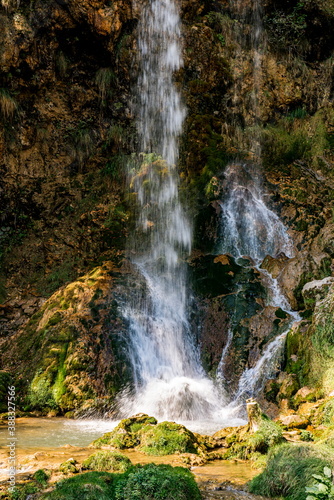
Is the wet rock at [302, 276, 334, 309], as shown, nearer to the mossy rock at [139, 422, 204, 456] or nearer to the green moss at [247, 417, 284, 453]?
the green moss at [247, 417, 284, 453]

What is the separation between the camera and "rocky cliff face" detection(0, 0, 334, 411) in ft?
44.9

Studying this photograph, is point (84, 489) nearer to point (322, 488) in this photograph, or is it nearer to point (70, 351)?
point (322, 488)

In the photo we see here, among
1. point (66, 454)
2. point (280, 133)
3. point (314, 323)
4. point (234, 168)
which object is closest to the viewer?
point (66, 454)

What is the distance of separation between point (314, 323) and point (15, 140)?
13344 mm

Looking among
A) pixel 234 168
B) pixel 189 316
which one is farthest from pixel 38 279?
pixel 234 168

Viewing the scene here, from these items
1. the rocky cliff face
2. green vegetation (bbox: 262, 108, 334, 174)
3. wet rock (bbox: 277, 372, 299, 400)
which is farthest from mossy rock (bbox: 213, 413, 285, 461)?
green vegetation (bbox: 262, 108, 334, 174)

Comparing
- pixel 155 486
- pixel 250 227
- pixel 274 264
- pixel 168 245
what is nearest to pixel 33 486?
pixel 155 486

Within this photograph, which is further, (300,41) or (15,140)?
(300,41)

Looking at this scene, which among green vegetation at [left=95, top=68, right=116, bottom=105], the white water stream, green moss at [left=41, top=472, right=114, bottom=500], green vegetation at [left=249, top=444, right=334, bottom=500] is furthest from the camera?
green vegetation at [left=95, top=68, right=116, bottom=105]

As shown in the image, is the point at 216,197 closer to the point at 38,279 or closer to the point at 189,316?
the point at 189,316

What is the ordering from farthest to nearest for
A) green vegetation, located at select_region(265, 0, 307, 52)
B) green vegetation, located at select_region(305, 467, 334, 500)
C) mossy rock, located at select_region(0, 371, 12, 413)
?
green vegetation, located at select_region(265, 0, 307, 52), mossy rock, located at select_region(0, 371, 12, 413), green vegetation, located at select_region(305, 467, 334, 500)

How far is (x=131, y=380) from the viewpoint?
9992 mm

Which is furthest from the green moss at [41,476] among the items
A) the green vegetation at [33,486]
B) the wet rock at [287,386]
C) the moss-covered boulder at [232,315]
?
the moss-covered boulder at [232,315]

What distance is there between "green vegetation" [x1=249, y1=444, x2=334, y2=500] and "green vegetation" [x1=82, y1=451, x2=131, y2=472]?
153cm
